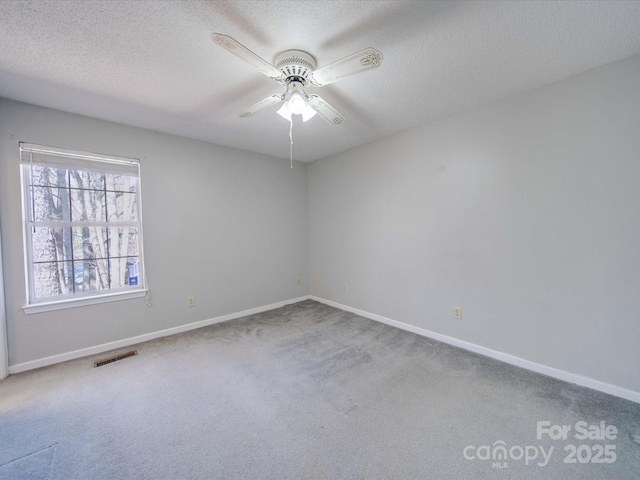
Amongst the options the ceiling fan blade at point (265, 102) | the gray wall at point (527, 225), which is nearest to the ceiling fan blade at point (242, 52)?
the ceiling fan blade at point (265, 102)

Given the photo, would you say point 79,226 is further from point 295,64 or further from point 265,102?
point 295,64

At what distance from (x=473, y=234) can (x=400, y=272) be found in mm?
946

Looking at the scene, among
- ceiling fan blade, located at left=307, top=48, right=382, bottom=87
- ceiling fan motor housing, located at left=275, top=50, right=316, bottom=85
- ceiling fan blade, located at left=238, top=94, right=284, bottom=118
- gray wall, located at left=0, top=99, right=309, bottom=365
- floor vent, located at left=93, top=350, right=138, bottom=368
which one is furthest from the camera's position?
floor vent, located at left=93, top=350, right=138, bottom=368

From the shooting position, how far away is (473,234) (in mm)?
2539

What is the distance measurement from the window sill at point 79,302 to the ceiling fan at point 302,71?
235cm

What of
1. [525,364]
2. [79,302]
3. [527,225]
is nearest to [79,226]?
[79,302]

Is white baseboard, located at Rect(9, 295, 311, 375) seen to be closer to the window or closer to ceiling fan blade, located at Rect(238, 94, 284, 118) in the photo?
the window

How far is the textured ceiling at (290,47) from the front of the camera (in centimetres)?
135

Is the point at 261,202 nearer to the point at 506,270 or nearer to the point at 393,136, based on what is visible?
the point at 393,136

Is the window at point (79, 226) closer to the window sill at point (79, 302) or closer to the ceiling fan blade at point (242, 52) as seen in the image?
the window sill at point (79, 302)

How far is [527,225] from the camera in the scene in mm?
2211

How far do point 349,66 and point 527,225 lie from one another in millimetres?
2009

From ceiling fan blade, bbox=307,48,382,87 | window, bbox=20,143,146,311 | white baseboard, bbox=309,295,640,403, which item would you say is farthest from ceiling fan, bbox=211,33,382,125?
white baseboard, bbox=309,295,640,403

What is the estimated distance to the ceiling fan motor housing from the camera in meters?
1.64
